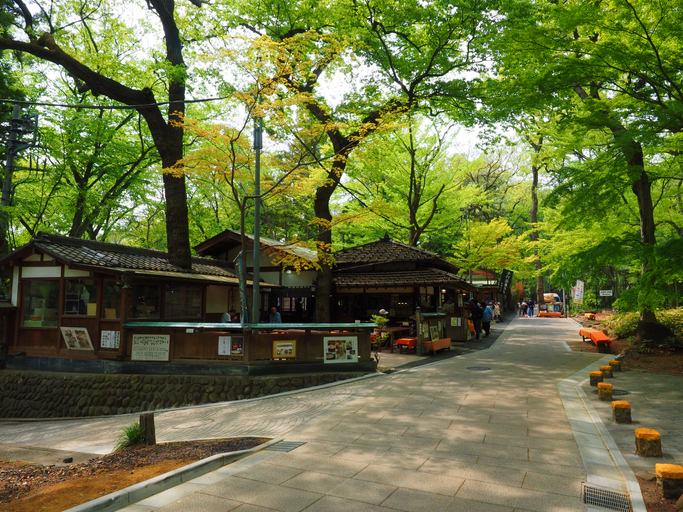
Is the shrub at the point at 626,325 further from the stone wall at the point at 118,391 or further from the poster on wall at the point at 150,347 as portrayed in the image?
the poster on wall at the point at 150,347

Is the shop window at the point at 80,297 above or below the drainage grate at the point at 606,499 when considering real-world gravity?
above

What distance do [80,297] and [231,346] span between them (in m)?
5.55

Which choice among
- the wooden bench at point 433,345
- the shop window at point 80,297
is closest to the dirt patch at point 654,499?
the wooden bench at point 433,345

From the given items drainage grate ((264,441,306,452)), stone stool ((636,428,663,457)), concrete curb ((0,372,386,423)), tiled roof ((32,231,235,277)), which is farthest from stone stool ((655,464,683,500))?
tiled roof ((32,231,235,277))

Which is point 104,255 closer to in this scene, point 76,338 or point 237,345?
point 76,338

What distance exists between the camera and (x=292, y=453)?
19.3ft

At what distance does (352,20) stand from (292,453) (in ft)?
50.1

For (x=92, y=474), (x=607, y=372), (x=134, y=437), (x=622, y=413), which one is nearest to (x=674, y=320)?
(x=607, y=372)

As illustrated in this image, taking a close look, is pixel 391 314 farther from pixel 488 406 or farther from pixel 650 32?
pixel 650 32

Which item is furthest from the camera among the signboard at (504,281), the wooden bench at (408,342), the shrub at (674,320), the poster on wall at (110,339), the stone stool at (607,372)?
the signboard at (504,281)

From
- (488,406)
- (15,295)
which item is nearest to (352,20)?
(488,406)

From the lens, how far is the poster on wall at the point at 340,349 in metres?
11.6

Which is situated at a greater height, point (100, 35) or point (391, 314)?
point (100, 35)

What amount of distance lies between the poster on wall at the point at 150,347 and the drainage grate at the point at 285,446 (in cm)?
695
